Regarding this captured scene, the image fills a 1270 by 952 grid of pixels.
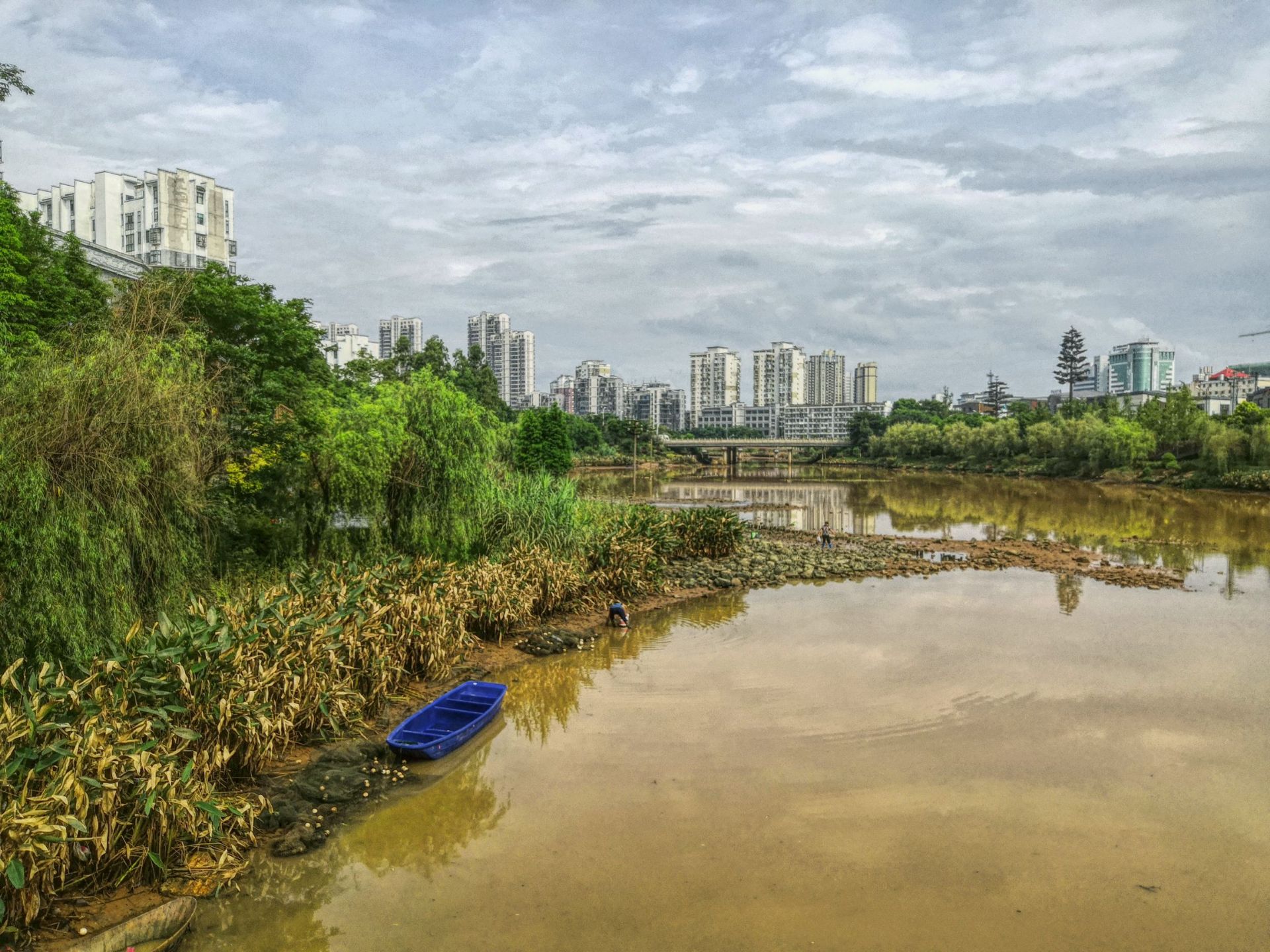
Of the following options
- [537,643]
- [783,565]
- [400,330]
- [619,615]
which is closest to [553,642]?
[537,643]

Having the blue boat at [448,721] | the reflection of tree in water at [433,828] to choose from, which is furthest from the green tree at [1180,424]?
the reflection of tree in water at [433,828]

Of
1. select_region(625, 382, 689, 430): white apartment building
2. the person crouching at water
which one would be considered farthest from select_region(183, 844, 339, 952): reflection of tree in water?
select_region(625, 382, 689, 430): white apartment building

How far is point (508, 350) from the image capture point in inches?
5664

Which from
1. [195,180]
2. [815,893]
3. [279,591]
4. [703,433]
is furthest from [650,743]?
[703,433]

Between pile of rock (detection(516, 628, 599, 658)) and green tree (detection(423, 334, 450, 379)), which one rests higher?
green tree (detection(423, 334, 450, 379))

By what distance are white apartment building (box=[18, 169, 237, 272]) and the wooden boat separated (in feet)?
154

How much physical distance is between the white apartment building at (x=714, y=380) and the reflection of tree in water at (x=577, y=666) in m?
167

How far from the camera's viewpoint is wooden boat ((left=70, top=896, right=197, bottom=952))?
207 inches

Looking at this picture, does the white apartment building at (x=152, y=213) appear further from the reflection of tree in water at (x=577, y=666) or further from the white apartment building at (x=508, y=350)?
the white apartment building at (x=508, y=350)

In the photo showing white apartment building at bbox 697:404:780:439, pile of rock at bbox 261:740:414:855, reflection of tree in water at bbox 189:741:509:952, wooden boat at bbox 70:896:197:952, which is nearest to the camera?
wooden boat at bbox 70:896:197:952

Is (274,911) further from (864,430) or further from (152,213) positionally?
(864,430)

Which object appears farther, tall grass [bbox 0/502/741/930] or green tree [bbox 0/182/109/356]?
green tree [bbox 0/182/109/356]

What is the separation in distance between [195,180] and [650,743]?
51278 mm

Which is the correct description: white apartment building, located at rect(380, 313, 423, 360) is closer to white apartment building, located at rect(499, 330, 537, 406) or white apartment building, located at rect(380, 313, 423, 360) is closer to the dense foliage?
white apartment building, located at rect(499, 330, 537, 406)
